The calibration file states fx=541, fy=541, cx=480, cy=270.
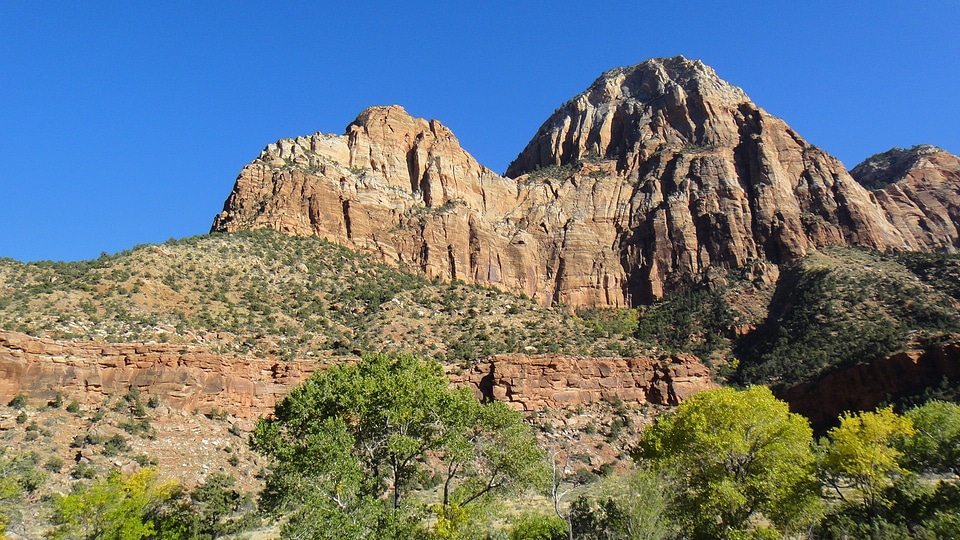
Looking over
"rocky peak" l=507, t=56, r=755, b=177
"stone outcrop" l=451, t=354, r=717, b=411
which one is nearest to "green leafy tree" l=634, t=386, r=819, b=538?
"stone outcrop" l=451, t=354, r=717, b=411

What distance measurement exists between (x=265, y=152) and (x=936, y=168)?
114639 millimetres

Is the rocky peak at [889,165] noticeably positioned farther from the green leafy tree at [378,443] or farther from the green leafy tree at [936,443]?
the green leafy tree at [378,443]

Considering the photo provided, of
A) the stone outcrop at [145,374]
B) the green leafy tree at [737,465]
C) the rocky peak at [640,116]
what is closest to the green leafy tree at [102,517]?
the stone outcrop at [145,374]

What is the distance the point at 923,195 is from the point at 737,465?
99.3m

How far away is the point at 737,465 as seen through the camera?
824 inches

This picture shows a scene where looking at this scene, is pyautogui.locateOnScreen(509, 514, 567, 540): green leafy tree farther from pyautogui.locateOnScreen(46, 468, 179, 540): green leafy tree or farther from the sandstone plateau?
the sandstone plateau

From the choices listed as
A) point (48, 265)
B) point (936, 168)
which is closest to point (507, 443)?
point (48, 265)

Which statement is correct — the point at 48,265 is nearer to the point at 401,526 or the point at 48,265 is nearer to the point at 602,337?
the point at 401,526

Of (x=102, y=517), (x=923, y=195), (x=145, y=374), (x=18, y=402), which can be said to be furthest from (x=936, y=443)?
(x=923, y=195)

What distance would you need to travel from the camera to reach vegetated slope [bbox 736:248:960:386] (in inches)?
2012

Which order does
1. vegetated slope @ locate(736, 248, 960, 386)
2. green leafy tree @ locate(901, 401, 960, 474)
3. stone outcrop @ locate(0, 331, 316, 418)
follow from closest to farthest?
green leafy tree @ locate(901, 401, 960, 474)
stone outcrop @ locate(0, 331, 316, 418)
vegetated slope @ locate(736, 248, 960, 386)

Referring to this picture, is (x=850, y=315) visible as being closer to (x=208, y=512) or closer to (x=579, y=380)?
(x=579, y=380)

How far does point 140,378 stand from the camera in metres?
33.6

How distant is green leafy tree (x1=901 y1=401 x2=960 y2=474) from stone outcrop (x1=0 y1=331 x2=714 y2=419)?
24765 millimetres
